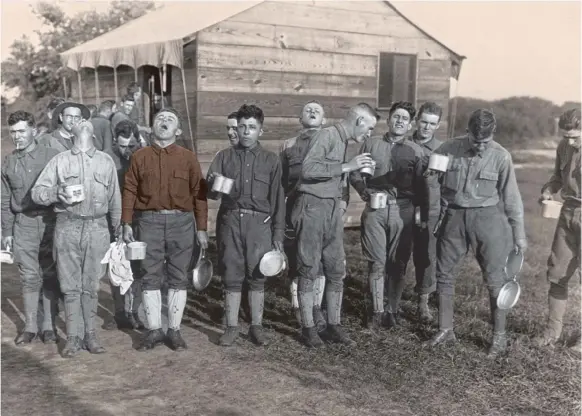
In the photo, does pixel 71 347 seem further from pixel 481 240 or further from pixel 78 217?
pixel 481 240

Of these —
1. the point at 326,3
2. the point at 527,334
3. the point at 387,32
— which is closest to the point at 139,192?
the point at 527,334

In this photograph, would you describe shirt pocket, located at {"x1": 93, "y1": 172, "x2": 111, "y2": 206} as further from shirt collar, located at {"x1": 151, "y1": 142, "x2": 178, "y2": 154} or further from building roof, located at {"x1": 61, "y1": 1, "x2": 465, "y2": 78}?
building roof, located at {"x1": 61, "y1": 1, "x2": 465, "y2": 78}

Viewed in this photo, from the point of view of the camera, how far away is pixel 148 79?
11.9m

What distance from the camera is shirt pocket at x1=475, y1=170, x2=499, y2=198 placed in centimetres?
536

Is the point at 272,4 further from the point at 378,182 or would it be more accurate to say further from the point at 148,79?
the point at 378,182

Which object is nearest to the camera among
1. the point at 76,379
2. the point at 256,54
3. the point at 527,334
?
the point at 76,379

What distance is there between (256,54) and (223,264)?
545 centimetres

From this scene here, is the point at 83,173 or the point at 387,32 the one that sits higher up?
the point at 387,32

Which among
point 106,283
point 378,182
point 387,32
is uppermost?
point 387,32

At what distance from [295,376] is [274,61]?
6.54 m

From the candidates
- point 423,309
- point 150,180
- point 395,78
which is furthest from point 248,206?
point 395,78

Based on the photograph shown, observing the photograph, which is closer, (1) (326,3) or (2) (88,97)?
(1) (326,3)

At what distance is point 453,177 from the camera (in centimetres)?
548

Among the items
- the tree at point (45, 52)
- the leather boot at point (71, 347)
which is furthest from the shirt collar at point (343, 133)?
the tree at point (45, 52)
